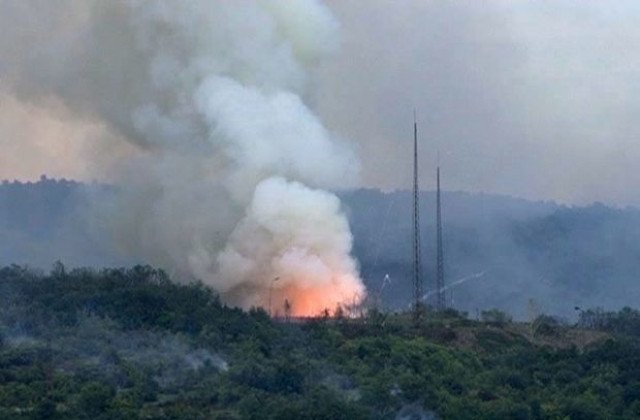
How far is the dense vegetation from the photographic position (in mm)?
58938

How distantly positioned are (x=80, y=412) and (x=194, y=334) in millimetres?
11745

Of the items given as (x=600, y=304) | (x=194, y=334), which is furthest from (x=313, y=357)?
(x=600, y=304)

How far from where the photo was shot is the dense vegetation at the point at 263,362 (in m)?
58.9

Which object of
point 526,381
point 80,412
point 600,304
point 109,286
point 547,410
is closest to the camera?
point 80,412

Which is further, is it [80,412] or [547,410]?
[547,410]

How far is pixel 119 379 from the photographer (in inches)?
2413

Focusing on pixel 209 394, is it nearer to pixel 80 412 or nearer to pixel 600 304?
pixel 80 412

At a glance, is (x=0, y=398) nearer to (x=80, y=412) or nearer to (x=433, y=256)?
(x=80, y=412)

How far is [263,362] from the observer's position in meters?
64.1

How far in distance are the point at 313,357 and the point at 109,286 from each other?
11.6 m

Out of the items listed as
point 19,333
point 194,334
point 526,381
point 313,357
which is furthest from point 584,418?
point 19,333

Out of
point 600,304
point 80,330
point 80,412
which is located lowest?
point 80,412

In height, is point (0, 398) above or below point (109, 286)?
below

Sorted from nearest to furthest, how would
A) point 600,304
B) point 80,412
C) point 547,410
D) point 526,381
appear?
point 80,412
point 547,410
point 526,381
point 600,304
